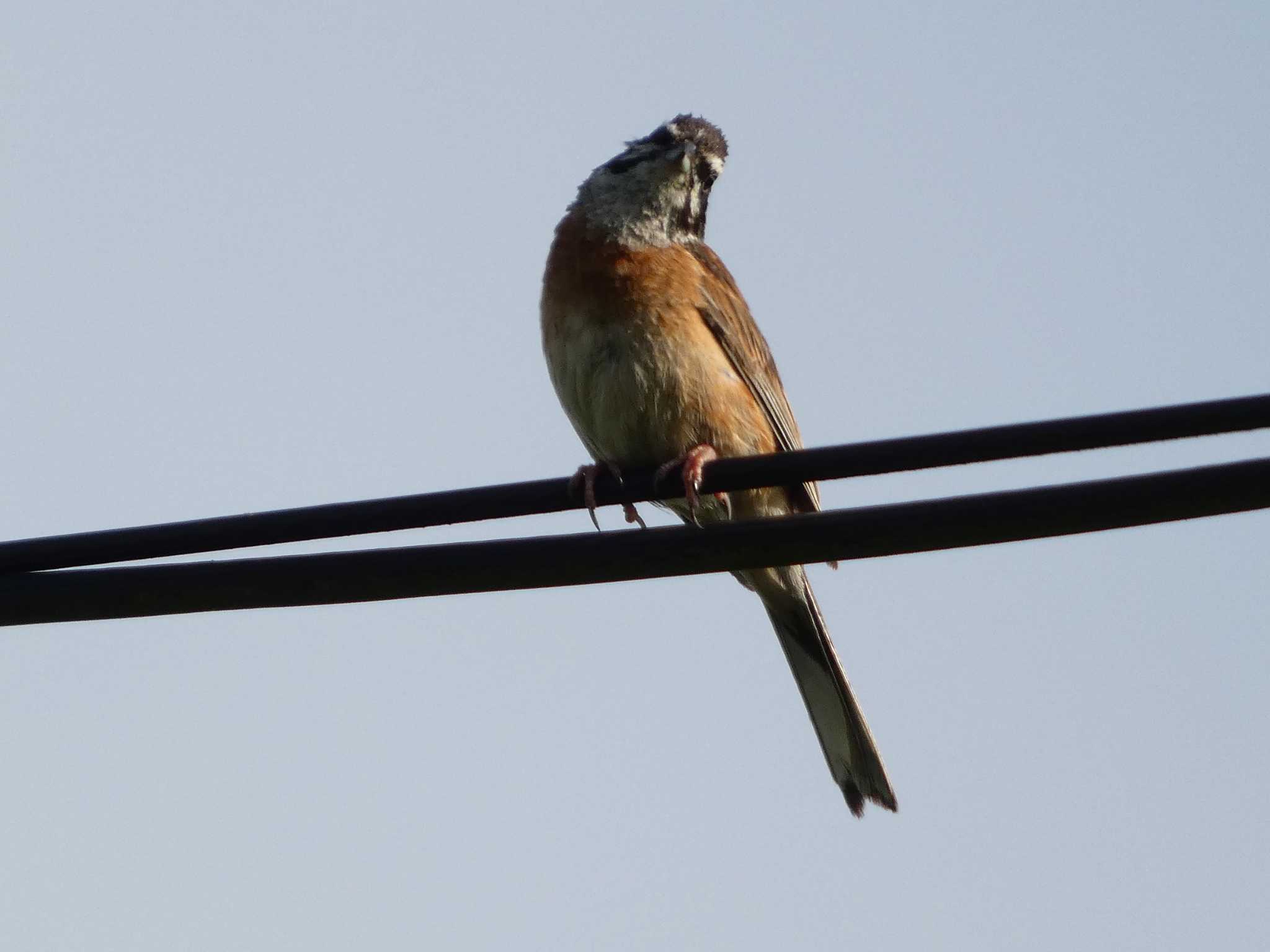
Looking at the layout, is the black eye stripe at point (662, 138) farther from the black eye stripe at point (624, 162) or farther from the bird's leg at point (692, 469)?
the bird's leg at point (692, 469)

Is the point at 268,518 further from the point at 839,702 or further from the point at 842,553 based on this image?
the point at 839,702

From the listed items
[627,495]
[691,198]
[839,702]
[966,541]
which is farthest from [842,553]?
[691,198]

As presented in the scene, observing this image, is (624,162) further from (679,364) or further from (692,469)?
(692,469)

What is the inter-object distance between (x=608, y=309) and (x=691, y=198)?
1064 millimetres

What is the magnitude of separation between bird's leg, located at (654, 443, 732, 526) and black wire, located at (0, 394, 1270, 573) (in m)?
1.24

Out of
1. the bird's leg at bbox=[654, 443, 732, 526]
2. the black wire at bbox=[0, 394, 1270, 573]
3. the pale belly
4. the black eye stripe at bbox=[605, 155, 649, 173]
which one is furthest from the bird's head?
the black wire at bbox=[0, 394, 1270, 573]

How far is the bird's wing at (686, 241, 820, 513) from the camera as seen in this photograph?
6.67m

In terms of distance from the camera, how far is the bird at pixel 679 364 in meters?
6.23

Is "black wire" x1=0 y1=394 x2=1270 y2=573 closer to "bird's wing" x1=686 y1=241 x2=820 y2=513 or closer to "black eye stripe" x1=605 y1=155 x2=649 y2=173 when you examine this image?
"bird's wing" x1=686 y1=241 x2=820 y2=513

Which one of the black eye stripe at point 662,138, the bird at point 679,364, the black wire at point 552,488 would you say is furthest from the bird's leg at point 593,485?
the black eye stripe at point 662,138

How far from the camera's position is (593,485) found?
18.8 feet

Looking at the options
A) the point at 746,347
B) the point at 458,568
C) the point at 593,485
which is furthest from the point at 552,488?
the point at 746,347

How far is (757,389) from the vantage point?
6.81 meters

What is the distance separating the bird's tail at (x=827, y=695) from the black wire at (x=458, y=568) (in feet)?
9.86
